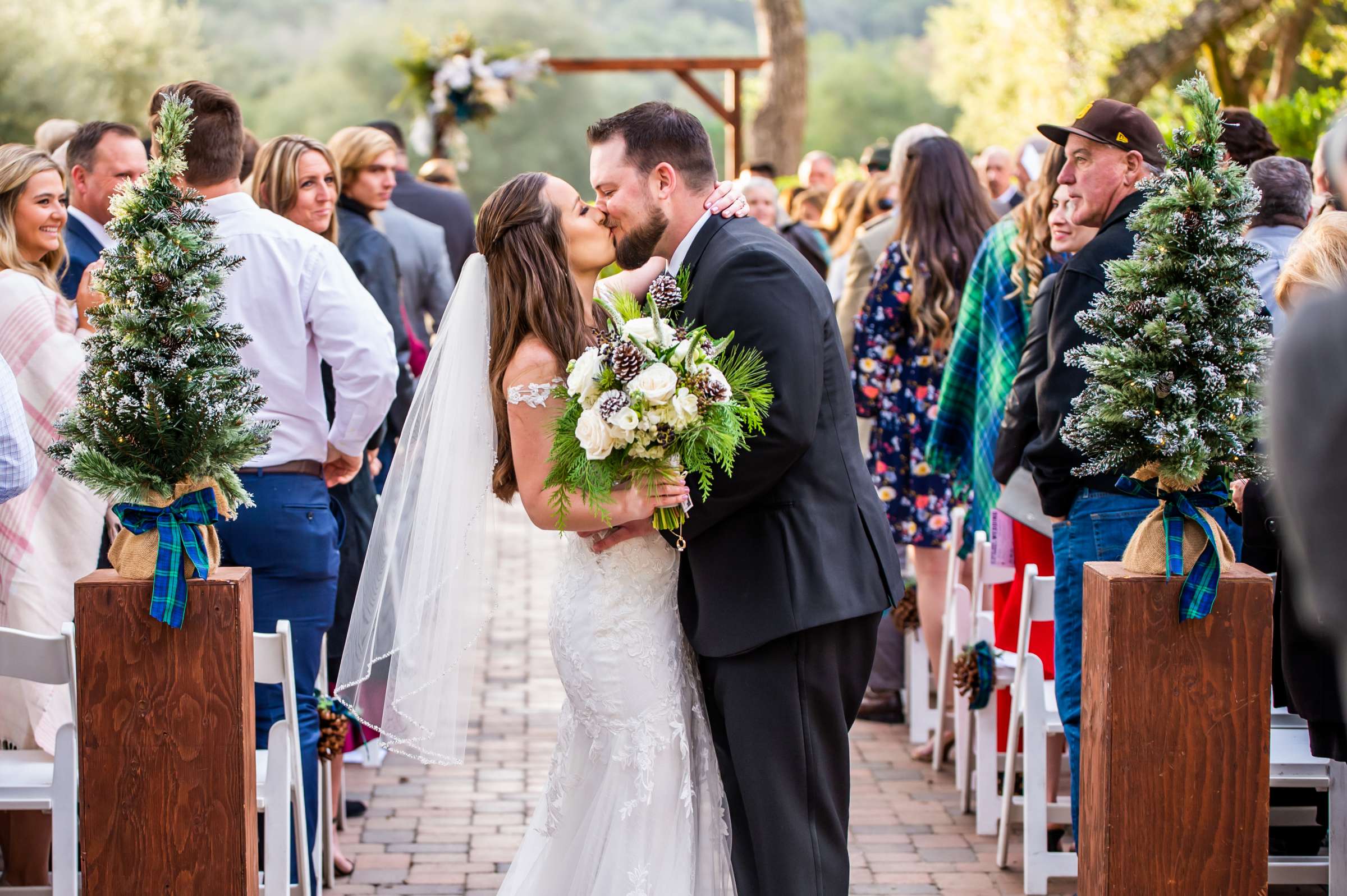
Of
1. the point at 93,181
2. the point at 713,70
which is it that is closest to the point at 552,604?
the point at 93,181

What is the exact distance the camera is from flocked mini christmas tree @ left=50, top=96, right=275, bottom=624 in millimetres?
3082

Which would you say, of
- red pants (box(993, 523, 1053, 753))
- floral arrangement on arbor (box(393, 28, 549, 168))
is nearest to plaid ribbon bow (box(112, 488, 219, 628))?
red pants (box(993, 523, 1053, 753))

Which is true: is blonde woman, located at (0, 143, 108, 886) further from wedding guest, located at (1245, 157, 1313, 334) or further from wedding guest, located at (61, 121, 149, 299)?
wedding guest, located at (1245, 157, 1313, 334)

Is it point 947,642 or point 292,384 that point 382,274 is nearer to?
point 292,384

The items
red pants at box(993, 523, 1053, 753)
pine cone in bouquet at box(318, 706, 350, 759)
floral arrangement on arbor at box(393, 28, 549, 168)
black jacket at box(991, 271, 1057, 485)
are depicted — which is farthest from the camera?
floral arrangement on arbor at box(393, 28, 549, 168)

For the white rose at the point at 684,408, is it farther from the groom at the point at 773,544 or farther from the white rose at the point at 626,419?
the groom at the point at 773,544

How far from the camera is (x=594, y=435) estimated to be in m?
2.89

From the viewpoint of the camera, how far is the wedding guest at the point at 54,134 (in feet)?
20.1

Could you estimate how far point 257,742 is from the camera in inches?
163

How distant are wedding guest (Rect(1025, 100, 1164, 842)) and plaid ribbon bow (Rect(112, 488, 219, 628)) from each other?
219cm

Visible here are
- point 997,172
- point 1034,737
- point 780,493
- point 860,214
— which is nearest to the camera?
point 780,493

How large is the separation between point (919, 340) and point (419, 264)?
2.55 metres

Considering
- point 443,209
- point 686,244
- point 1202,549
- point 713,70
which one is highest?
point 713,70

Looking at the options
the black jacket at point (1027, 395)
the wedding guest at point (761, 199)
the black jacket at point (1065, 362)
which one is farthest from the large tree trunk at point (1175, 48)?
the black jacket at point (1065, 362)
